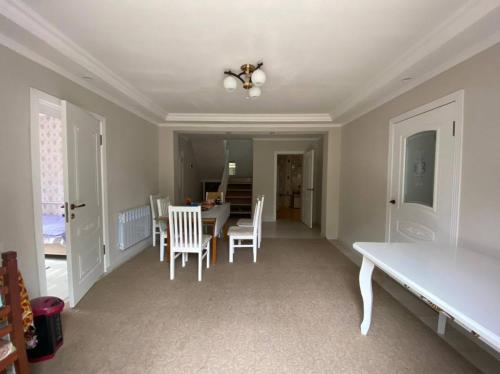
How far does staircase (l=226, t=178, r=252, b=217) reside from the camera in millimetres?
7229

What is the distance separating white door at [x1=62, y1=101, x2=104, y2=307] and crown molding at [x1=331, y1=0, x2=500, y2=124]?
9.99 feet

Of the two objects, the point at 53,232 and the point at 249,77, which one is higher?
the point at 249,77

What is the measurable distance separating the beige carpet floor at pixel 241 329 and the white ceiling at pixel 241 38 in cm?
224

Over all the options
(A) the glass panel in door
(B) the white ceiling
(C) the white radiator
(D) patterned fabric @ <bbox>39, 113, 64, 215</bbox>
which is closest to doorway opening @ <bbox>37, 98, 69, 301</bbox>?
(D) patterned fabric @ <bbox>39, 113, 64, 215</bbox>

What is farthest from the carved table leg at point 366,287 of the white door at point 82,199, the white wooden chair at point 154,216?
the white wooden chair at point 154,216

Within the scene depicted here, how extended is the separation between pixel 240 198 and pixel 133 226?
13.7 ft

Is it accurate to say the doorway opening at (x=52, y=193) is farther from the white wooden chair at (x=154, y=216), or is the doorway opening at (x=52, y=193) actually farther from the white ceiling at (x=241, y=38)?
the white ceiling at (x=241, y=38)

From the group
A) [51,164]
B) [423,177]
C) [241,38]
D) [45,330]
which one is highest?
[241,38]

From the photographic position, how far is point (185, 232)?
2.77m

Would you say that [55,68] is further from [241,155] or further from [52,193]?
[241,155]

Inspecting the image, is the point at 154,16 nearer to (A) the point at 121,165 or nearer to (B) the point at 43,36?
(B) the point at 43,36

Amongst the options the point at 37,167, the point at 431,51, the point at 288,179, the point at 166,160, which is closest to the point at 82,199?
the point at 37,167

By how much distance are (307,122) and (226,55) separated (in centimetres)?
249

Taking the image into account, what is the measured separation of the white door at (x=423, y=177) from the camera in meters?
2.02
